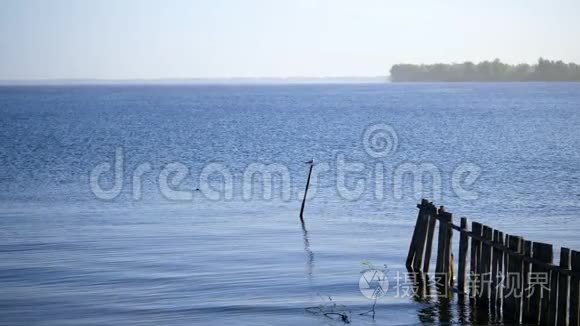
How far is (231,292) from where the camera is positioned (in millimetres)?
19016

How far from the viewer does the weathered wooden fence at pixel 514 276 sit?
43.7 ft

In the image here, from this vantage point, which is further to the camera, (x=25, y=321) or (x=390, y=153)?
(x=390, y=153)

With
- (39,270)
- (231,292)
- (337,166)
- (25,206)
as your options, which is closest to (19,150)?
(337,166)

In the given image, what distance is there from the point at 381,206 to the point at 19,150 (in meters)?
38.9

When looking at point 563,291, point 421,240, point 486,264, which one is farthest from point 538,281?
point 421,240

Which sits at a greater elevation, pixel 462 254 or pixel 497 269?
pixel 497 269

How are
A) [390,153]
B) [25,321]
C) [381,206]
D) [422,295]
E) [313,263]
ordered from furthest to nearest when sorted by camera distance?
[390,153] < [381,206] < [313,263] < [422,295] < [25,321]

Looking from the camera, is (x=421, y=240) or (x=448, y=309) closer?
(x=448, y=309)

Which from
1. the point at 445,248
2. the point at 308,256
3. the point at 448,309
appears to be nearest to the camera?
the point at 448,309

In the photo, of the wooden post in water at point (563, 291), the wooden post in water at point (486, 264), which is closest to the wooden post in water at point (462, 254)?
the wooden post in water at point (486, 264)

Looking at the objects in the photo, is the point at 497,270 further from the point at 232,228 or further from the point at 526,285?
the point at 232,228

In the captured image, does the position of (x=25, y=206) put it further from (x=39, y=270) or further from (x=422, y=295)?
(x=422, y=295)

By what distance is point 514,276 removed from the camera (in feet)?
48.8

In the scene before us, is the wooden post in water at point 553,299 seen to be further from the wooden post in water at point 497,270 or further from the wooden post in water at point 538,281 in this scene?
the wooden post in water at point 497,270
